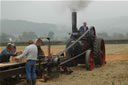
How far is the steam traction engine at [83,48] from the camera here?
322 inches

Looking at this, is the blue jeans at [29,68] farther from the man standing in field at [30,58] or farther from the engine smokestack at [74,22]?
the engine smokestack at [74,22]

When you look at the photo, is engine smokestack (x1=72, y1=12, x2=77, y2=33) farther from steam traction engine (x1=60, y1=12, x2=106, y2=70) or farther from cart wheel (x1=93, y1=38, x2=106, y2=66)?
cart wheel (x1=93, y1=38, x2=106, y2=66)

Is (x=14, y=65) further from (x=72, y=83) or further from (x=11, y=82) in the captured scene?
(x=72, y=83)

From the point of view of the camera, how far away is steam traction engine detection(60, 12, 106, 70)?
322 inches

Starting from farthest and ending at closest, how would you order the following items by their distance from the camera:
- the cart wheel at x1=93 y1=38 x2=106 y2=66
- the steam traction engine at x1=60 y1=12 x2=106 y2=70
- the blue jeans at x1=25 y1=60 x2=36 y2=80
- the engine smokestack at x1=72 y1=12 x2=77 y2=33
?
the cart wheel at x1=93 y1=38 x2=106 y2=66, the engine smokestack at x1=72 y1=12 x2=77 y2=33, the steam traction engine at x1=60 y1=12 x2=106 y2=70, the blue jeans at x1=25 y1=60 x2=36 y2=80

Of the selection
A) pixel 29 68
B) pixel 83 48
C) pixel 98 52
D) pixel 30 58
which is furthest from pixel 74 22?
pixel 29 68

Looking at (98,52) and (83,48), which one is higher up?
(83,48)

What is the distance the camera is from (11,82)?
5.97 meters

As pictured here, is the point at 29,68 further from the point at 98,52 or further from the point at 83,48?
the point at 98,52

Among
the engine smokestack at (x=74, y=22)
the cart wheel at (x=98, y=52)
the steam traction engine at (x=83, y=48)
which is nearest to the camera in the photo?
the steam traction engine at (x=83, y=48)

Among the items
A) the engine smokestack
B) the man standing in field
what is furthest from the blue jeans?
the engine smokestack

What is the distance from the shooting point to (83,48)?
8484 mm

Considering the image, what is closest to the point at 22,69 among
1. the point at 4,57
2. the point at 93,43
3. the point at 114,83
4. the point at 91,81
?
the point at 4,57

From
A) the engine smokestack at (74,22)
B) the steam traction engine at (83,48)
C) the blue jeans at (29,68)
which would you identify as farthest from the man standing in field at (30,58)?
the engine smokestack at (74,22)
